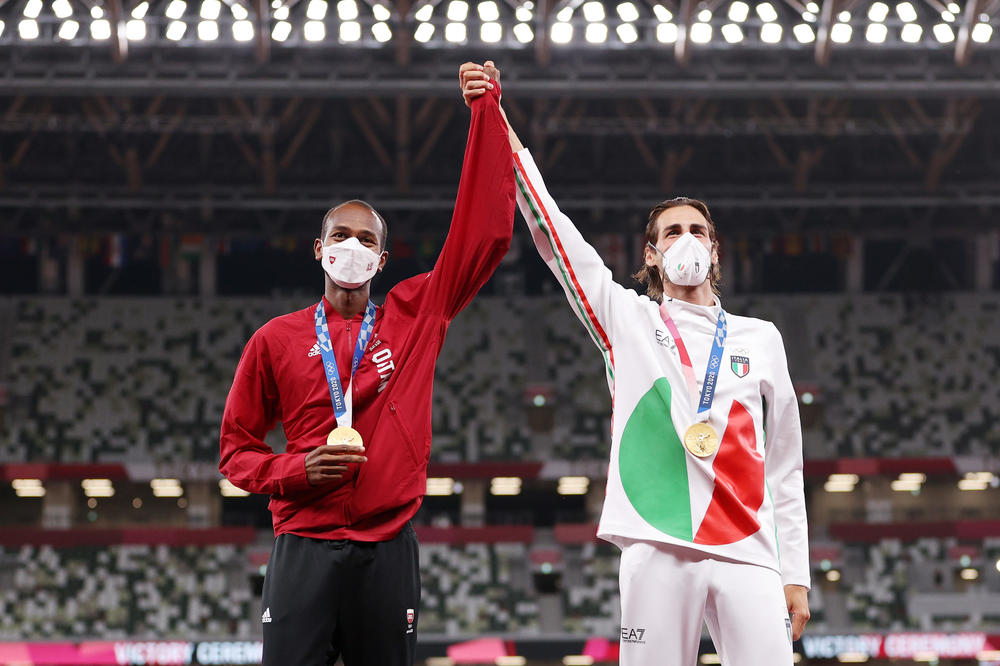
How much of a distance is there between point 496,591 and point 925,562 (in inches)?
346

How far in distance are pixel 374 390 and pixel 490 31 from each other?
54.7 ft

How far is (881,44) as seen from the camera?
19484mm

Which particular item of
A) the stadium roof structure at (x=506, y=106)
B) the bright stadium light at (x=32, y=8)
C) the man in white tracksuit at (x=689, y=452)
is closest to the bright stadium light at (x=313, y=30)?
the stadium roof structure at (x=506, y=106)

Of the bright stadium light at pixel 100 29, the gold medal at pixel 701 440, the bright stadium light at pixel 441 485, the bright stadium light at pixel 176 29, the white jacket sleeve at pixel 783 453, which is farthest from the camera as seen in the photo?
the bright stadium light at pixel 441 485

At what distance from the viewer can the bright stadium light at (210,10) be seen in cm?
1903

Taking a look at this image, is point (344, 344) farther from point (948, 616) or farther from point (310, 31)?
point (948, 616)

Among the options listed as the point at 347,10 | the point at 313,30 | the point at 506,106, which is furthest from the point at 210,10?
the point at 506,106

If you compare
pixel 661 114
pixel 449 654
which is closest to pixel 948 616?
pixel 449 654

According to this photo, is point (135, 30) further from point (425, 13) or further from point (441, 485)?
point (441, 485)

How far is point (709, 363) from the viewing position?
12.4 ft

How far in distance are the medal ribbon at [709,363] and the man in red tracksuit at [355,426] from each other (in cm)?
64

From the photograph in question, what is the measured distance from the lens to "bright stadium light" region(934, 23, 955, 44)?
19672 mm

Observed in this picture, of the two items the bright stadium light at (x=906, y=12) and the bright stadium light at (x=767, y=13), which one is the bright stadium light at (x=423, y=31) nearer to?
the bright stadium light at (x=767, y=13)

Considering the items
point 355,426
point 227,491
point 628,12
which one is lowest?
point 355,426
